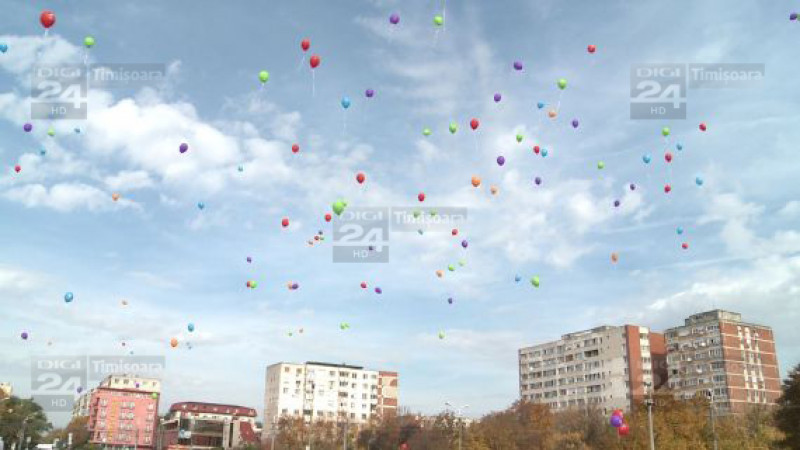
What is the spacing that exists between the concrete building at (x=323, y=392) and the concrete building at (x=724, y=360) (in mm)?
55214

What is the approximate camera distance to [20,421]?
10006 cm

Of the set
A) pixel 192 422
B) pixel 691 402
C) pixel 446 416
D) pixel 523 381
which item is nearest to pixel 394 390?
pixel 523 381

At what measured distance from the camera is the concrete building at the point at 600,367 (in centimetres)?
9838

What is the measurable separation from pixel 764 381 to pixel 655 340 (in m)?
15.9

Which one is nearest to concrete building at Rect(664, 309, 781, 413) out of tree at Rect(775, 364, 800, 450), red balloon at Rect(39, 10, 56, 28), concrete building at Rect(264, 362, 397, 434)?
concrete building at Rect(264, 362, 397, 434)

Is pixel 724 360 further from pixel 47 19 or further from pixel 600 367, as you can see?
pixel 47 19

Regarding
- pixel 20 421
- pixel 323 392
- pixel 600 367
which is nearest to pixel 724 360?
pixel 600 367

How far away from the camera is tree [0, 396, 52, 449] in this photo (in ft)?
322

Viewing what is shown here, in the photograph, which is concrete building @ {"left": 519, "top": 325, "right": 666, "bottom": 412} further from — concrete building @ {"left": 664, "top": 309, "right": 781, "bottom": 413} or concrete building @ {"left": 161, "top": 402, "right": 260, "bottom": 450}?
concrete building @ {"left": 161, "top": 402, "right": 260, "bottom": 450}

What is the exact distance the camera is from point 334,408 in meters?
130

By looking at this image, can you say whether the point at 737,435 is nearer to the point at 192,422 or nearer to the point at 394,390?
the point at 394,390

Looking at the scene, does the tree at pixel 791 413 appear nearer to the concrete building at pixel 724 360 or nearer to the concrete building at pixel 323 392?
the concrete building at pixel 724 360

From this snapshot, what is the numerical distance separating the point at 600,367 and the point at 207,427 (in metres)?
74.0

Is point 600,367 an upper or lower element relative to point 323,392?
upper
